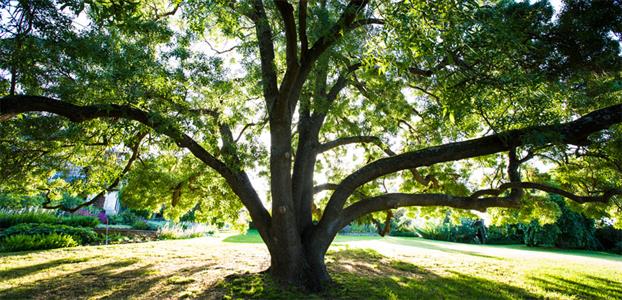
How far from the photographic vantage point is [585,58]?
532cm

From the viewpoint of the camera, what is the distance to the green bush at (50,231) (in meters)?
12.5

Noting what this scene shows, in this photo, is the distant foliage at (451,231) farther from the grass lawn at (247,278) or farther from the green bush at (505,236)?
the grass lawn at (247,278)

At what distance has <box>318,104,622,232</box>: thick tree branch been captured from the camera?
4938 millimetres

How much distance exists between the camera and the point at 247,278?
7.07 metres

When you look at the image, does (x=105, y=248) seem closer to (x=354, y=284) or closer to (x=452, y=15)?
(x=354, y=284)

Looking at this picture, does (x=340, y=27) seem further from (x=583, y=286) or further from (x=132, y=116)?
(x=583, y=286)

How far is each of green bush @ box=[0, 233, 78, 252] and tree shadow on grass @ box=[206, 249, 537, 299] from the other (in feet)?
29.4

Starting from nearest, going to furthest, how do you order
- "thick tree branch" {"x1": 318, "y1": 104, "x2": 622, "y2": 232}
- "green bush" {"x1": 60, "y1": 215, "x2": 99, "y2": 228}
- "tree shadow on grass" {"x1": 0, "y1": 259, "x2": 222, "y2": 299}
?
1. "thick tree branch" {"x1": 318, "y1": 104, "x2": 622, "y2": 232}
2. "tree shadow on grass" {"x1": 0, "y1": 259, "x2": 222, "y2": 299}
3. "green bush" {"x1": 60, "y1": 215, "x2": 99, "y2": 228}

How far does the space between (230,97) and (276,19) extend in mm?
1958

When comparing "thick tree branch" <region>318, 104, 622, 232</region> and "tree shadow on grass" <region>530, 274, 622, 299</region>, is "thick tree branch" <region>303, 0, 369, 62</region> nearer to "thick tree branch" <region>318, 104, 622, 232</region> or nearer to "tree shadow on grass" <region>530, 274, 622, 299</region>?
"thick tree branch" <region>318, 104, 622, 232</region>

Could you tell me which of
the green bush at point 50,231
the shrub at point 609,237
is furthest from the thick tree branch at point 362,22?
the shrub at point 609,237

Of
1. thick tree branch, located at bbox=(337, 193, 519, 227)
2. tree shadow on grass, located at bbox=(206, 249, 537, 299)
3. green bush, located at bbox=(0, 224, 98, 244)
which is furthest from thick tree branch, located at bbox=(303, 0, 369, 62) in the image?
green bush, located at bbox=(0, 224, 98, 244)

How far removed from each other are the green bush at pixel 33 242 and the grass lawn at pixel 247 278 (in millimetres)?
1542

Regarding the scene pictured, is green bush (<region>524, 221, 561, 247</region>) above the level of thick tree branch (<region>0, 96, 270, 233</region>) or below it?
below
